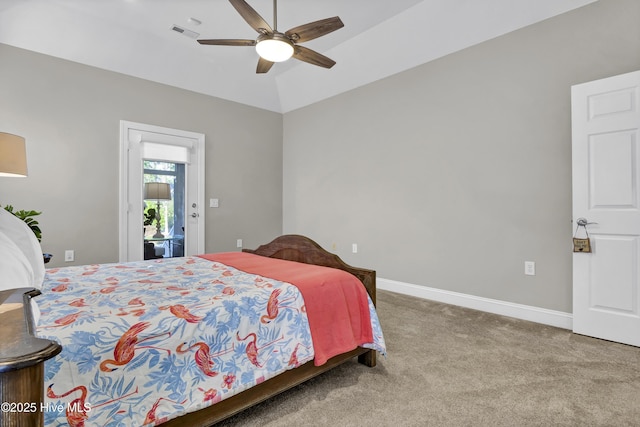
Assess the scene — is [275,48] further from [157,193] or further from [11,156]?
[157,193]

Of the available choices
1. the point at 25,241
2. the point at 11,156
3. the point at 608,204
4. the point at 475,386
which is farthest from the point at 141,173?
the point at 608,204

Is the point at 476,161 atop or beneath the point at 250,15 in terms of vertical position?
beneath

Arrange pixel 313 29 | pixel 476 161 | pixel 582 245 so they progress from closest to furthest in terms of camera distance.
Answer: pixel 313 29, pixel 582 245, pixel 476 161

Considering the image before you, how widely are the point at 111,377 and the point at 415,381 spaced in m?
1.57

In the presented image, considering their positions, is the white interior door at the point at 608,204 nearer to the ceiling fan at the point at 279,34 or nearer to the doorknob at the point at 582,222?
the doorknob at the point at 582,222

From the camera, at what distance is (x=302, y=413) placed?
1589 millimetres

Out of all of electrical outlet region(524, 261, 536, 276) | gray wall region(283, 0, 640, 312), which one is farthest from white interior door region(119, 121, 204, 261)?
electrical outlet region(524, 261, 536, 276)

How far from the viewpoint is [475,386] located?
1825mm

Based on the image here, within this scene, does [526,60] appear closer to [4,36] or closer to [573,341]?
[573,341]

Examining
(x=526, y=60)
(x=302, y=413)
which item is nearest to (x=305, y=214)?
(x=526, y=60)

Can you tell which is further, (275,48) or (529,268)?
(529,268)

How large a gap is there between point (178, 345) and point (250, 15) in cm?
211

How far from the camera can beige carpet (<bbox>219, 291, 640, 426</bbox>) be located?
155cm

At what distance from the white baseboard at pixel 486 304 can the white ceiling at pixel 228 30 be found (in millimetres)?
2685
